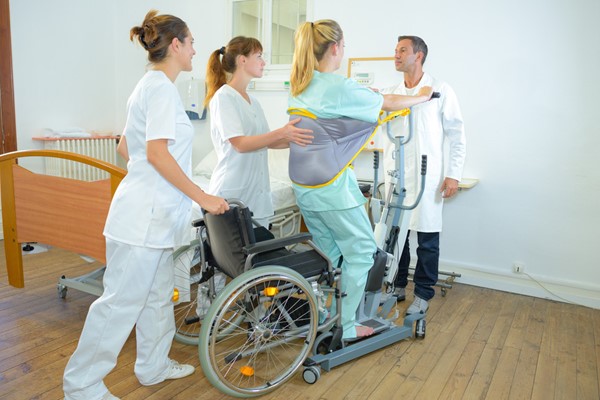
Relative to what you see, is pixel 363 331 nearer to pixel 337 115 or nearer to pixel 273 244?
pixel 273 244

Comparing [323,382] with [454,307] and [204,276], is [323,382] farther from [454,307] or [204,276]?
[454,307]

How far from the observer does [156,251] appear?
179cm

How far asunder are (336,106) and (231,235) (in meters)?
0.65

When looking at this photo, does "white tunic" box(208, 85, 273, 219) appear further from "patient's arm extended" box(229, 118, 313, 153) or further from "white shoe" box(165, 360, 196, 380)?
"white shoe" box(165, 360, 196, 380)

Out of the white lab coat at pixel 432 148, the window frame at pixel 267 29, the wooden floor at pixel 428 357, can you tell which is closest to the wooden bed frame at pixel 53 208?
the wooden floor at pixel 428 357

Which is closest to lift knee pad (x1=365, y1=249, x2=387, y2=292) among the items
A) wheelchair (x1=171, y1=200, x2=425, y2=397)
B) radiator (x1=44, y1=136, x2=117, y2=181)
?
wheelchair (x1=171, y1=200, x2=425, y2=397)

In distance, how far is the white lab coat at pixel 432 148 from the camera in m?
2.83

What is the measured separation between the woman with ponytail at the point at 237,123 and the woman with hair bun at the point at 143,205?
464mm

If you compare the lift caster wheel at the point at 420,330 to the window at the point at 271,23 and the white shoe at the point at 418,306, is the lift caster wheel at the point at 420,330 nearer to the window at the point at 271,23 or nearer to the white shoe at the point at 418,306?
the white shoe at the point at 418,306

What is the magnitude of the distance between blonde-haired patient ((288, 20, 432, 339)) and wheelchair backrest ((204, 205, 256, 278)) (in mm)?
357

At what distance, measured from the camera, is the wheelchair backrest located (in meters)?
1.85

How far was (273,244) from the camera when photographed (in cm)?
190

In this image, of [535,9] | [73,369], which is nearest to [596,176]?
[535,9]

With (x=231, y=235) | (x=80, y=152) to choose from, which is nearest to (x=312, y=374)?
(x=231, y=235)
